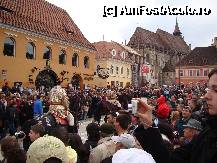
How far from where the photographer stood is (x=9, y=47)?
3031 centimetres

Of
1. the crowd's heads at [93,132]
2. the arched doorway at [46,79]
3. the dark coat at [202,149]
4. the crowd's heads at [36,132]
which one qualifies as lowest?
the crowd's heads at [93,132]

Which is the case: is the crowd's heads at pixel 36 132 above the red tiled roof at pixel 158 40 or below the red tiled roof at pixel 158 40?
below

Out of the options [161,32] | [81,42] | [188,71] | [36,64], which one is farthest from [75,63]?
[161,32]

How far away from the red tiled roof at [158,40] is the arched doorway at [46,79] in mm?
46446

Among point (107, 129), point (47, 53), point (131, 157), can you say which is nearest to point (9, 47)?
point (47, 53)

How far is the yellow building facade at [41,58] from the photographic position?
30.0 metres

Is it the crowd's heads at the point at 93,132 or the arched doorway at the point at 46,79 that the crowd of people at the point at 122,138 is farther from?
the arched doorway at the point at 46,79

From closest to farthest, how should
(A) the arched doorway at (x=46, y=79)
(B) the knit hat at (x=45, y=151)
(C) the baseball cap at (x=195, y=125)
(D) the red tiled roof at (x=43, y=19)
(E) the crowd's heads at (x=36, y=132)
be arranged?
1. (B) the knit hat at (x=45, y=151)
2. (E) the crowd's heads at (x=36, y=132)
3. (C) the baseball cap at (x=195, y=125)
4. (D) the red tiled roof at (x=43, y=19)
5. (A) the arched doorway at (x=46, y=79)

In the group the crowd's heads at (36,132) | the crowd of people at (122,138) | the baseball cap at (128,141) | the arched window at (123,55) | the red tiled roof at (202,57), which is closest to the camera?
the crowd of people at (122,138)

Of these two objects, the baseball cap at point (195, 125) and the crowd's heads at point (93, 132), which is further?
the crowd's heads at point (93, 132)

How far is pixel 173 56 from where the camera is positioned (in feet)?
311

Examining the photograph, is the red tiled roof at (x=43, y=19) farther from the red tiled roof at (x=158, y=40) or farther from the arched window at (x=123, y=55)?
the red tiled roof at (x=158, y=40)

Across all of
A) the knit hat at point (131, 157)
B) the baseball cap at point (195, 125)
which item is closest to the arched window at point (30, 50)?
the baseball cap at point (195, 125)

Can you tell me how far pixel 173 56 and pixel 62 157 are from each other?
9319 centimetres
